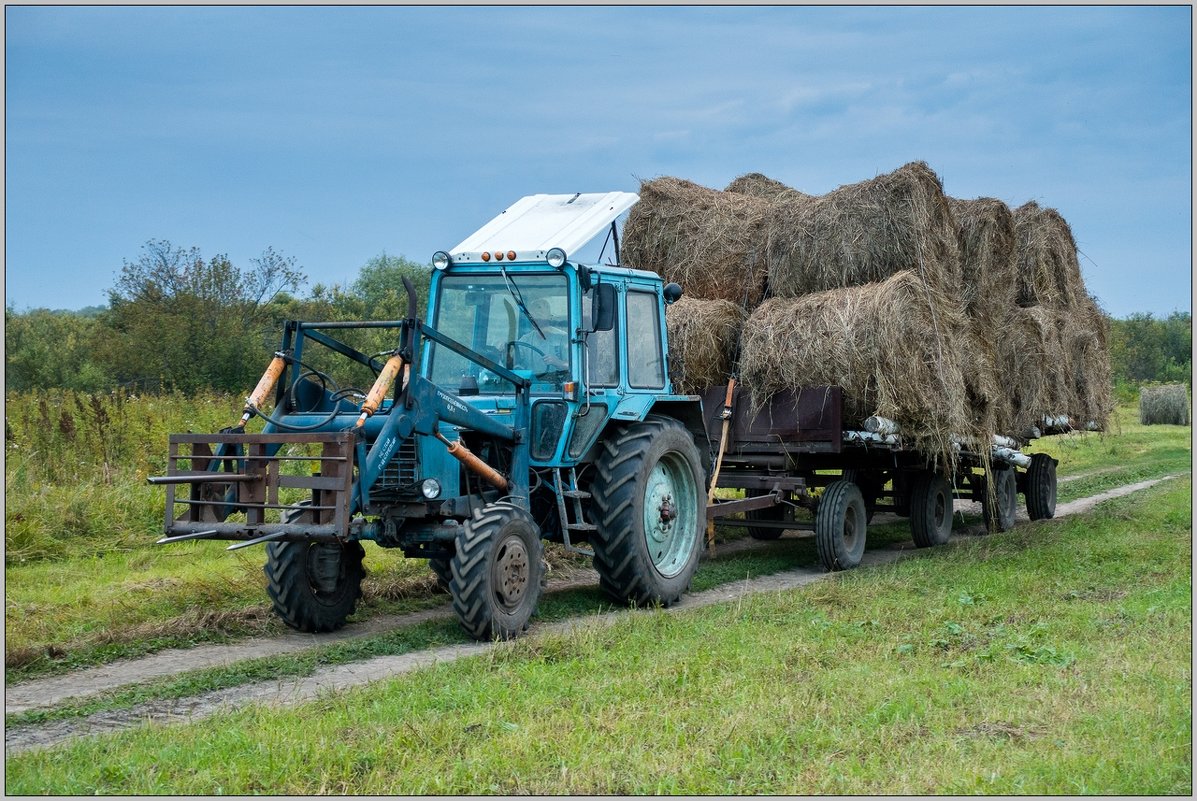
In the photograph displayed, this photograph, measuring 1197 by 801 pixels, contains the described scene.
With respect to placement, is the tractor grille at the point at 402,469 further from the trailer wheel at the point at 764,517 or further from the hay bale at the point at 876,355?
the trailer wheel at the point at 764,517

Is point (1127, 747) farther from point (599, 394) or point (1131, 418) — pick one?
point (1131, 418)

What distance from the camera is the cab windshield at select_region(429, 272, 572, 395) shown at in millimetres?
9188

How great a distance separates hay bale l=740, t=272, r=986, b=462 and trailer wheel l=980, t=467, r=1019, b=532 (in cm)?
316

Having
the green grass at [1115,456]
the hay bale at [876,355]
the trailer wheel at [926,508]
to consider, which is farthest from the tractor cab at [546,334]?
the green grass at [1115,456]

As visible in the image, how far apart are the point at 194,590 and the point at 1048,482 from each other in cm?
1122

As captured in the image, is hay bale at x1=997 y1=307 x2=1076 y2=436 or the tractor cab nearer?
the tractor cab

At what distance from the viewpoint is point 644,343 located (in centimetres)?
1005

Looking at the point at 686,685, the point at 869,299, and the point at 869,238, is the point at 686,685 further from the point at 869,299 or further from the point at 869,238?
the point at 869,238

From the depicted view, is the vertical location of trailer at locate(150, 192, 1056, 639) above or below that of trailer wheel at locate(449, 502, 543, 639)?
above

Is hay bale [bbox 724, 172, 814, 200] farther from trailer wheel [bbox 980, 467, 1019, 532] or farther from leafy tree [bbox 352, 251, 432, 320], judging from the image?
leafy tree [bbox 352, 251, 432, 320]

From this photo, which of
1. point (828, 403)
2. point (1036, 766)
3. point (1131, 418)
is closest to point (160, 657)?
point (1036, 766)

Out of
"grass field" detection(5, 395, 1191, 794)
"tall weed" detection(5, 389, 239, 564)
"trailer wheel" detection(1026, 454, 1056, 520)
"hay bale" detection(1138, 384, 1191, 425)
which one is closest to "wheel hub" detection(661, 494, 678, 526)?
"grass field" detection(5, 395, 1191, 794)

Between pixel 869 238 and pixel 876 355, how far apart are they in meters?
1.50

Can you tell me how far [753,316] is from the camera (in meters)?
11.9
